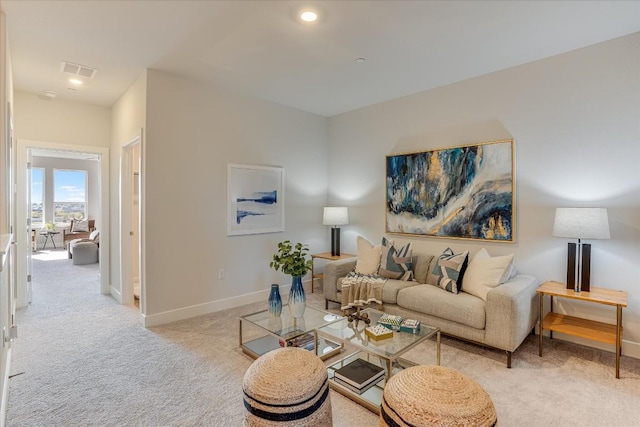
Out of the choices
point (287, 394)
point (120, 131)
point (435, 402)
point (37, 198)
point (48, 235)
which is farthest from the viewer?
point (37, 198)

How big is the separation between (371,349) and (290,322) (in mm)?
862

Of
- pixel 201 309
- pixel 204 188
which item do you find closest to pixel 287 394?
pixel 201 309

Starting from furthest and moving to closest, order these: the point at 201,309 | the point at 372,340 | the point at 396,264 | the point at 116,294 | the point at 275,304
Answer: the point at 116,294
the point at 201,309
the point at 396,264
the point at 275,304
the point at 372,340

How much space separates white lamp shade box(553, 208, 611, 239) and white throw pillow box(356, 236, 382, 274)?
5.90 feet

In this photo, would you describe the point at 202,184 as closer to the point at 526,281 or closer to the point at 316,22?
the point at 316,22

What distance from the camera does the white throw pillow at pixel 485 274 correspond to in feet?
9.53

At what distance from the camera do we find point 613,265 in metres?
2.83

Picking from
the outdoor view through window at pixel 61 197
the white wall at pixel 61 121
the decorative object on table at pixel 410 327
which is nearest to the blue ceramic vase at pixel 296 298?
the decorative object on table at pixel 410 327

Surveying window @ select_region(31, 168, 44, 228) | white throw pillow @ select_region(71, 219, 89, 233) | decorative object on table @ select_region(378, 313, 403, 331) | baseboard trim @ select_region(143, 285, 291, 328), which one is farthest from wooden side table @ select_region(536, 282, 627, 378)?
window @ select_region(31, 168, 44, 228)

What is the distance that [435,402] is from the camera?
4.06 ft

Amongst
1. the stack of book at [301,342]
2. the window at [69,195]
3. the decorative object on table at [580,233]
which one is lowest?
the stack of book at [301,342]

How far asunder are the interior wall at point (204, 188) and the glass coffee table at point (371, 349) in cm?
195

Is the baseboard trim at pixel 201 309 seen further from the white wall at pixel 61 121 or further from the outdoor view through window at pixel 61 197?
the outdoor view through window at pixel 61 197

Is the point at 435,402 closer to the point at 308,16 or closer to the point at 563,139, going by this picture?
the point at 308,16
